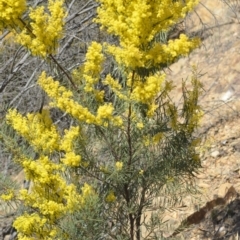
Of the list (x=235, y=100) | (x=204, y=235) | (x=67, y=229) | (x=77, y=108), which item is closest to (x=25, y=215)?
(x=67, y=229)

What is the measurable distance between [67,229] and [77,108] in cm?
87

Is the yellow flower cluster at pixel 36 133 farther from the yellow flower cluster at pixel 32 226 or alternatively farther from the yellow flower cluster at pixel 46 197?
the yellow flower cluster at pixel 32 226

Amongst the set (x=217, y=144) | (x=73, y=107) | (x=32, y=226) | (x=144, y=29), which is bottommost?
(x=32, y=226)

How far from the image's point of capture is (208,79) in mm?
7938

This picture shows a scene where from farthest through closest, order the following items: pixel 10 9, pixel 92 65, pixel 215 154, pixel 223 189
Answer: pixel 215 154, pixel 223 189, pixel 92 65, pixel 10 9

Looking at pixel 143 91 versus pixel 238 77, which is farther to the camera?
pixel 238 77

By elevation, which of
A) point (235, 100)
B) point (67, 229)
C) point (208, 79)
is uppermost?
point (208, 79)

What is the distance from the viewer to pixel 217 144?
6625 mm

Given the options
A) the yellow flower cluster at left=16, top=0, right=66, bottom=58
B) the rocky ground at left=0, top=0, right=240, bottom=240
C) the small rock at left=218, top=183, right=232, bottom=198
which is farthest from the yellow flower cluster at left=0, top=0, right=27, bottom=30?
the small rock at left=218, top=183, right=232, bottom=198

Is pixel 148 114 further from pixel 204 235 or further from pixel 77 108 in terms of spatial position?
pixel 204 235

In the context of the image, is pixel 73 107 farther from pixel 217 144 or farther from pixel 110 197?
pixel 217 144

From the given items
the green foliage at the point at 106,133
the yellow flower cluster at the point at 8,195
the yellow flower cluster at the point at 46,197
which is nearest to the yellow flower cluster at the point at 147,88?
the green foliage at the point at 106,133

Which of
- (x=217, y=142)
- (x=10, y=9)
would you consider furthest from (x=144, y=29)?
(x=217, y=142)

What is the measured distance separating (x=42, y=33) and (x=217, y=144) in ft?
11.9
